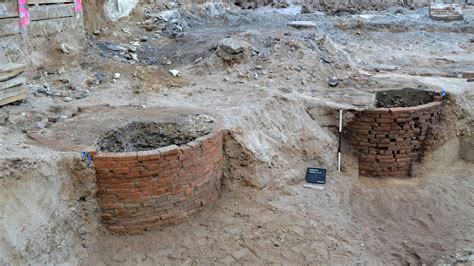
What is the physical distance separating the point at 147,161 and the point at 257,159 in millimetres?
1588

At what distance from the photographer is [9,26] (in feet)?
21.8

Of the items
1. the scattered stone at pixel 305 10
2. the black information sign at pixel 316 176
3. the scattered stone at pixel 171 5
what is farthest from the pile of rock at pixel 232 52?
the scattered stone at pixel 305 10

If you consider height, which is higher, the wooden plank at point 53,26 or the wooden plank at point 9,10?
the wooden plank at point 9,10

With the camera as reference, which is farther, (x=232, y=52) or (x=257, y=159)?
(x=232, y=52)

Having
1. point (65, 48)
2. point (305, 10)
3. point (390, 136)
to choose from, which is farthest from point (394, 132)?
point (305, 10)

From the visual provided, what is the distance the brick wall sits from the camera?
4.61m

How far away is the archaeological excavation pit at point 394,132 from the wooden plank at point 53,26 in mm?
5122

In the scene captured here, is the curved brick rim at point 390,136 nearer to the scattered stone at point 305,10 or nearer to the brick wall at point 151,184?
the brick wall at point 151,184

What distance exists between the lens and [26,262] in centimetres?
398

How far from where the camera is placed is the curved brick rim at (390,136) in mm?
6582

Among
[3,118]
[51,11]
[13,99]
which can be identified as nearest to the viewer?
[3,118]

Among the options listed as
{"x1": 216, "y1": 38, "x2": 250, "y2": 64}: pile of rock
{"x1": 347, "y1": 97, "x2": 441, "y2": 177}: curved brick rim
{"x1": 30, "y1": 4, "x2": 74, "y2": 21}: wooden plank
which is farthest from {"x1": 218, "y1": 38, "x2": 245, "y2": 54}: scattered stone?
{"x1": 30, "y1": 4, "x2": 74, "y2": 21}: wooden plank

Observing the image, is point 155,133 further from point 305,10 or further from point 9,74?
point 305,10

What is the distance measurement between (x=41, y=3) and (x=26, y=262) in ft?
15.7
